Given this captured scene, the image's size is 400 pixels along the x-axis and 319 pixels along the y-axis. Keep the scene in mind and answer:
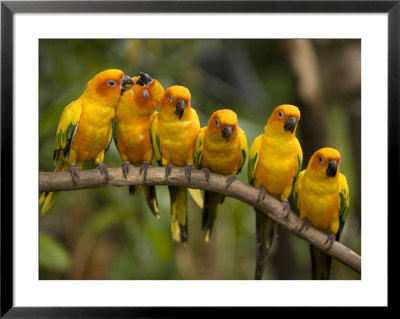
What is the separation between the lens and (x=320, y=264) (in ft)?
6.69

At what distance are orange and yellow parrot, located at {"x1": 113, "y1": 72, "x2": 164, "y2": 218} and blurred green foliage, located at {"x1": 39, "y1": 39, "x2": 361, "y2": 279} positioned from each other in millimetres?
123

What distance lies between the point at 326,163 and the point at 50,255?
3.68 feet

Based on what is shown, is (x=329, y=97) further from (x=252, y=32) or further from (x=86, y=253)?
(x=86, y=253)

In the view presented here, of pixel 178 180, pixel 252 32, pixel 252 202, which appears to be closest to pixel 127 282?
pixel 178 180

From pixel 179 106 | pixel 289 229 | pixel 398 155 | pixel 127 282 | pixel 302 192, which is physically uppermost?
pixel 179 106

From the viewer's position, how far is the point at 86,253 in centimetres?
232

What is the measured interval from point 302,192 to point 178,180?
1.62 feet

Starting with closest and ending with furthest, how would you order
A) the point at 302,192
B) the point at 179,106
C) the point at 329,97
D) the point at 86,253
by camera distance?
the point at 179,106 → the point at 302,192 → the point at 86,253 → the point at 329,97

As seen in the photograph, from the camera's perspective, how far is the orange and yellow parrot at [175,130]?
1.84 meters

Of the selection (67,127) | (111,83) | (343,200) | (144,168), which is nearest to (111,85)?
(111,83)

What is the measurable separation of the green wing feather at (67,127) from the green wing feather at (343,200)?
1031mm

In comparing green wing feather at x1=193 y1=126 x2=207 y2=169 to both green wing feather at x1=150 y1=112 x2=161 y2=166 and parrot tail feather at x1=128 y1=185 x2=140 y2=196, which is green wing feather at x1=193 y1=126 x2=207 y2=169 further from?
parrot tail feather at x1=128 y1=185 x2=140 y2=196

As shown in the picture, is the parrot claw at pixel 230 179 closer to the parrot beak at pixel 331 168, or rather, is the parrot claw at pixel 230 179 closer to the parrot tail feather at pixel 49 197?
the parrot beak at pixel 331 168

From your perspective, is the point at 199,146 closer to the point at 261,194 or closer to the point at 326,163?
the point at 261,194
